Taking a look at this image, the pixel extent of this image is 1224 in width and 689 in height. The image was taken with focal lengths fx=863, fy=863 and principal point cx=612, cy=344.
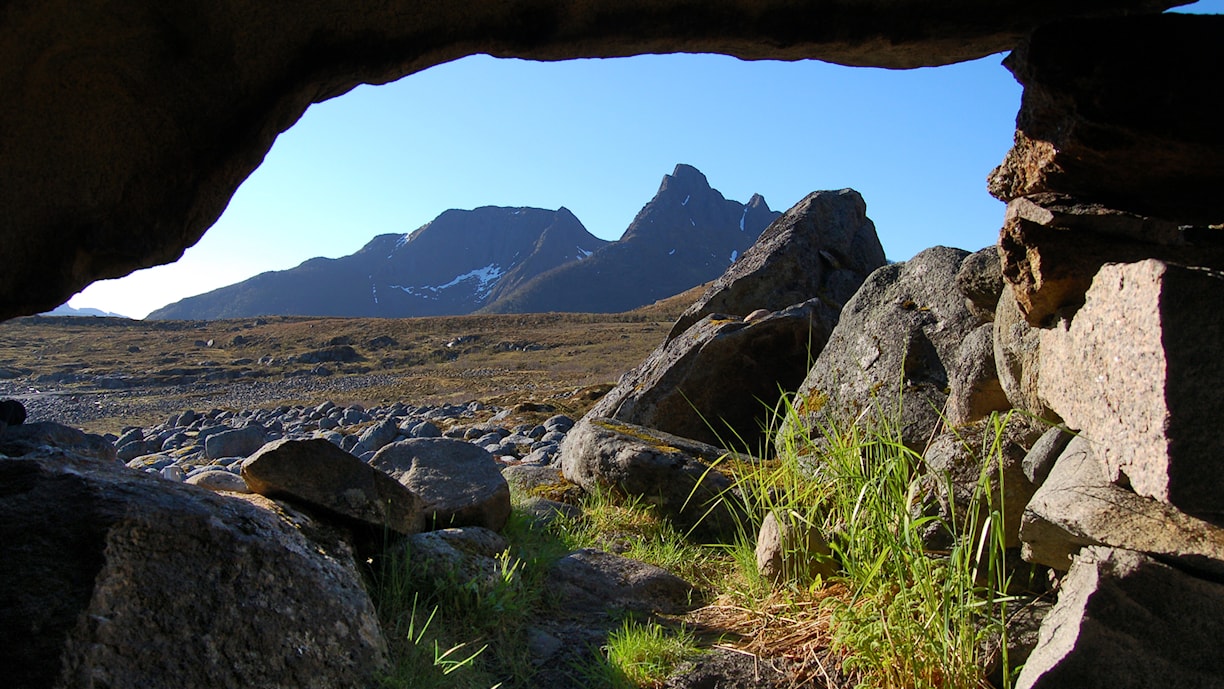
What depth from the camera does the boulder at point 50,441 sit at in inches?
159

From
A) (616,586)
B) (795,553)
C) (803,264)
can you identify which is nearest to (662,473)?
(616,586)

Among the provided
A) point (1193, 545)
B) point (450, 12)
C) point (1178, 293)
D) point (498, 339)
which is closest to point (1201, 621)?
point (1193, 545)

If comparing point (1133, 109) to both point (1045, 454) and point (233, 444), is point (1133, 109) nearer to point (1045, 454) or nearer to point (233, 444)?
point (1045, 454)

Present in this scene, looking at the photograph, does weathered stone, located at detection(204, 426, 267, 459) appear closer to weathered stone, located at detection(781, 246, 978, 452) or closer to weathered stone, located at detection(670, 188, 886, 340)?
weathered stone, located at detection(670, 188, 886, 340)

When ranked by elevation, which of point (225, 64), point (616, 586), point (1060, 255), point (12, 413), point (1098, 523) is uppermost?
point (225, 64)

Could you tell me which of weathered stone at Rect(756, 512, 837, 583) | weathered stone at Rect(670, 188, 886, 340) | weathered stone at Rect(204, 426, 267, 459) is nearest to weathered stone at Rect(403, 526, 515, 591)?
weathered stone at Rect(756, 512, 837, 583)

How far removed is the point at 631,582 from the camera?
211 inches

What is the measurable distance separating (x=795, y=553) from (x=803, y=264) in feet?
23.5

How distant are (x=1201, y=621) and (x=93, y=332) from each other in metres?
93.2

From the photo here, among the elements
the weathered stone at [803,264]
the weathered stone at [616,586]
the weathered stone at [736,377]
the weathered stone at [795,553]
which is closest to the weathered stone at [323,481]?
the weathered stone at [616,586]

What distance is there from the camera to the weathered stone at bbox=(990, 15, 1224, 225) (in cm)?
313

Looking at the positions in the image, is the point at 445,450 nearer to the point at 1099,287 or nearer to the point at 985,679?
the point at 985,679

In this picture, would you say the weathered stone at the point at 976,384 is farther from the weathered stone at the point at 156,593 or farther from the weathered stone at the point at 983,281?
the weathered stone at the point at 156,593

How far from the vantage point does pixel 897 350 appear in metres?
6.29
